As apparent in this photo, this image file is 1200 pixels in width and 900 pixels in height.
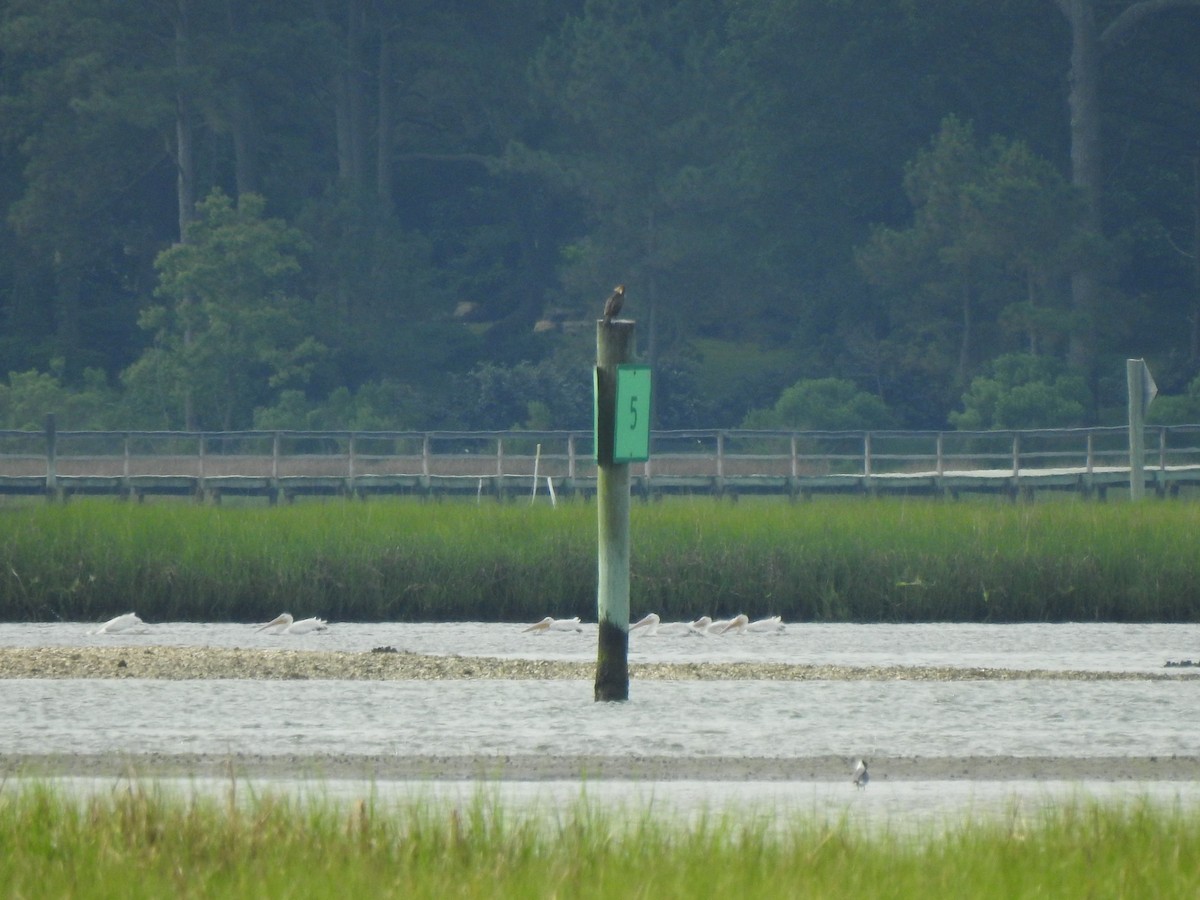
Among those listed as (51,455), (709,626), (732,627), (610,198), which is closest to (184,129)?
(610,198)

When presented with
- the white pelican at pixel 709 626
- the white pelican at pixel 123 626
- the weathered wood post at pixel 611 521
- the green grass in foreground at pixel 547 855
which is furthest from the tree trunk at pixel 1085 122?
the green grass in foreground at pixel 547 855

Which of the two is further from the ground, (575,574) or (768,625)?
(575,574)

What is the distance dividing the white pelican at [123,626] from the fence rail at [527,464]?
18.0 metres

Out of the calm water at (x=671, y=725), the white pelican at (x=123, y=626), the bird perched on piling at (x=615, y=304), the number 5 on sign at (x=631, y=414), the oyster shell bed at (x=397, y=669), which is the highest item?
the bird perched on piling at (x=615, y=304)

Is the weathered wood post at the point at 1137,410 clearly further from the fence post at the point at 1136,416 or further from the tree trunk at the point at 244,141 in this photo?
the tree trunk at the point at 244,141

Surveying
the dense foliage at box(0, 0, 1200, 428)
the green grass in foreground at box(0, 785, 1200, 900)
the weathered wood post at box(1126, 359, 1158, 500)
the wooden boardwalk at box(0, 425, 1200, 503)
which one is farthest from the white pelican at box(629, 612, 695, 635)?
the dense foliage at box(0, 0, 1200, 428)

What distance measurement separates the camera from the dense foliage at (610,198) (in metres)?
57.5

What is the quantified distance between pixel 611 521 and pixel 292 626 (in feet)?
22.0

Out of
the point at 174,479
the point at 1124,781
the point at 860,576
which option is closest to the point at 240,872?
the point at 1124,781

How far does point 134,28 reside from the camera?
6203cm

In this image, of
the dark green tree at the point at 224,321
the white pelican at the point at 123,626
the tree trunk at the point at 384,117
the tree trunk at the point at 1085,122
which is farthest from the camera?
the tree trunk at the point at 384,117

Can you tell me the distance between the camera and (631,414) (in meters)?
10.7

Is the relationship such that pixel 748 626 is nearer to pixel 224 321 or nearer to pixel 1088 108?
pixel 224 321

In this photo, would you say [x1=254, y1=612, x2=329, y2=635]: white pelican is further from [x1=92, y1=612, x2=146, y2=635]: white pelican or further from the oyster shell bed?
the oyster shell bed
